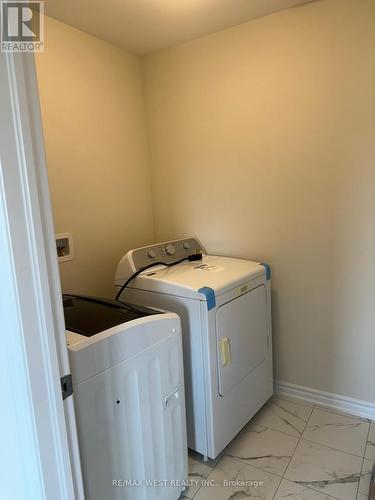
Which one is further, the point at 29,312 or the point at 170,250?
the point at 170,250

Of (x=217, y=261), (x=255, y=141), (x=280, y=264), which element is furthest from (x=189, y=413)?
(x=255, y=141)

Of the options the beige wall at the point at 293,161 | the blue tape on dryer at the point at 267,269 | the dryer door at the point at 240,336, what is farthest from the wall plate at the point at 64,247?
the blue tape on dryer at the point at 267,269

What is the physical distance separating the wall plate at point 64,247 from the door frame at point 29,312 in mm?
1139

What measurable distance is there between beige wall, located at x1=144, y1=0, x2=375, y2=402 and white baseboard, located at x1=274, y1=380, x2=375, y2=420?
0.14 feet

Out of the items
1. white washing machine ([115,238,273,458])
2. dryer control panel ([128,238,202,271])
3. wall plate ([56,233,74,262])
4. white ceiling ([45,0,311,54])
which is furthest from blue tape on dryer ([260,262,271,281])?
white ceiling ([45,0,311,54])

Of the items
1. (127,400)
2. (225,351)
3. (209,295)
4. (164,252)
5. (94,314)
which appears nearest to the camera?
(127,400)

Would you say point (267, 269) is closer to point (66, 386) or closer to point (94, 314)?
point (94, 314)

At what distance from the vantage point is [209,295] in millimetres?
1583

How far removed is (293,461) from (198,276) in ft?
3.42

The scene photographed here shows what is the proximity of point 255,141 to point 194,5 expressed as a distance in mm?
773

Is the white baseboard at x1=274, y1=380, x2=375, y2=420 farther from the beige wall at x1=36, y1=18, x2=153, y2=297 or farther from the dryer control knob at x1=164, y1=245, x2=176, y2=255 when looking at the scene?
the beige wall at x1=36, y1=18, x2=153, y2=297

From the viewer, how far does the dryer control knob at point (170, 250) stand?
6.84 feet

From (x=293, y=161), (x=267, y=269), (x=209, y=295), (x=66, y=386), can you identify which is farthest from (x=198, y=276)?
(x=66, y=386)

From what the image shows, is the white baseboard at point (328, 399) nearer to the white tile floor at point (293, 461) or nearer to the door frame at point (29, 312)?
the white tile floor at point (293, 461)
